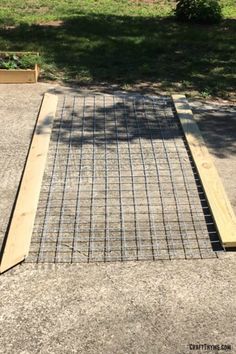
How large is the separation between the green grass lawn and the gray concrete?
17.1ft

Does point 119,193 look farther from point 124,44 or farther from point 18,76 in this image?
point 124,44

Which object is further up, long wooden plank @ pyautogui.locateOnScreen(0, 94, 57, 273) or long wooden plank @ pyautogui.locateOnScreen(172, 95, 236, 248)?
long wooden plank @ pyautogui.locateOnScreen(172, 95, 236, 248)

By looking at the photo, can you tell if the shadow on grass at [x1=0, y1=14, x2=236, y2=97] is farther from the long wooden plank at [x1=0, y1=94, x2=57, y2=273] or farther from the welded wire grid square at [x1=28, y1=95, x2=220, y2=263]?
the long wooden plank at [x1=0, y1=94, x2=57, y2=273]

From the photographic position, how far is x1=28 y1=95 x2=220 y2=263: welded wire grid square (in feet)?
15.2

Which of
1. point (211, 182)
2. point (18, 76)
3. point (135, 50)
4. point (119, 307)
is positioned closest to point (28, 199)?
point (119, 307)

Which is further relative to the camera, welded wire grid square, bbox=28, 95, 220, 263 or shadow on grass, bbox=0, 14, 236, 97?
shadow on grass, bbox=0, 14, 236, 97

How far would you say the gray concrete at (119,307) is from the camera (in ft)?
11.9

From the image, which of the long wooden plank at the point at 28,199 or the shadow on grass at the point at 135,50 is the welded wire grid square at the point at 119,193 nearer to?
the long wooden plank at the point at 28,199

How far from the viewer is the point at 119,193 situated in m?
5.52

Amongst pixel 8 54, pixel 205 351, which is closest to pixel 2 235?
pixel 205 351

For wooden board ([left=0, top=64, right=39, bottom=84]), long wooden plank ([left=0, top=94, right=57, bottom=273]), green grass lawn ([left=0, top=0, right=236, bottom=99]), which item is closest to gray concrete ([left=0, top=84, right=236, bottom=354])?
long wooden plank ([left=0, top=94, right=57, bottom=273])

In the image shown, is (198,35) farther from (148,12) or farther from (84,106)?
(84,106)

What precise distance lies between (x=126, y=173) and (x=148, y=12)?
36.0ft

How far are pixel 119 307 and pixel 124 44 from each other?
879 cm
